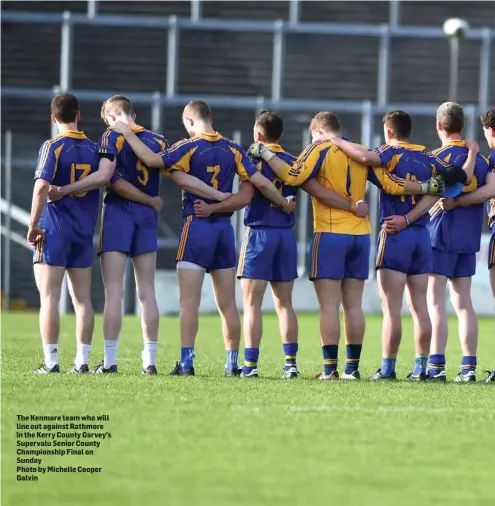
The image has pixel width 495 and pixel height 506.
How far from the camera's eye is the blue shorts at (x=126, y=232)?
9562 mm

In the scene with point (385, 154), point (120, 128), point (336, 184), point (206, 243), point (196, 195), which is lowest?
point (206, 243)

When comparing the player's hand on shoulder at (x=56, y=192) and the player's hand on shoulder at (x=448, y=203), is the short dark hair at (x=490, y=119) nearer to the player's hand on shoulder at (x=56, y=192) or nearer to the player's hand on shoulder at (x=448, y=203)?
the player's hand on shoulder at (x=448, y=203)

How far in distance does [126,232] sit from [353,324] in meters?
1.70

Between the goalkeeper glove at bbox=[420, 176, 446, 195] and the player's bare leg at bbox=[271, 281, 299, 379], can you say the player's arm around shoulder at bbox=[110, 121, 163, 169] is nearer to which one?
the player's bare leg at bbox=[271, 281, 299, 379]

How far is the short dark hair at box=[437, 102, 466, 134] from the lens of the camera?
32.4ft

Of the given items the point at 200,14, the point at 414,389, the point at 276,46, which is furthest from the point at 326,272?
the point at 200,14

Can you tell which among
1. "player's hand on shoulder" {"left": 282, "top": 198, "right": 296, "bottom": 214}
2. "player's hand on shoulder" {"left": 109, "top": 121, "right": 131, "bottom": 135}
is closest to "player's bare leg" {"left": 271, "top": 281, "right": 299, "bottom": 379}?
"player's hand on shoulder" {"left": 282, "top": 198, "right": 296, "bottom": 214}

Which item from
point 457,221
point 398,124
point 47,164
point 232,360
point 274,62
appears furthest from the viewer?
point 274,62

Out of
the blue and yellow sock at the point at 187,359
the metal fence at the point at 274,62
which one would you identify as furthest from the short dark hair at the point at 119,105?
the metal fence at the point at 274,62

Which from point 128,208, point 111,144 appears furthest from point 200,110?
point 128,208

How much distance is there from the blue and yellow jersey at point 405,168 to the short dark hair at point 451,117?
11.4 inches

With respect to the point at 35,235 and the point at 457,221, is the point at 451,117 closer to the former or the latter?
the point at 457,221

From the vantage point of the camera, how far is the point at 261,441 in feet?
21.3

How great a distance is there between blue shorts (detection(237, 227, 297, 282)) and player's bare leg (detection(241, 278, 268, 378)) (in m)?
0.07
